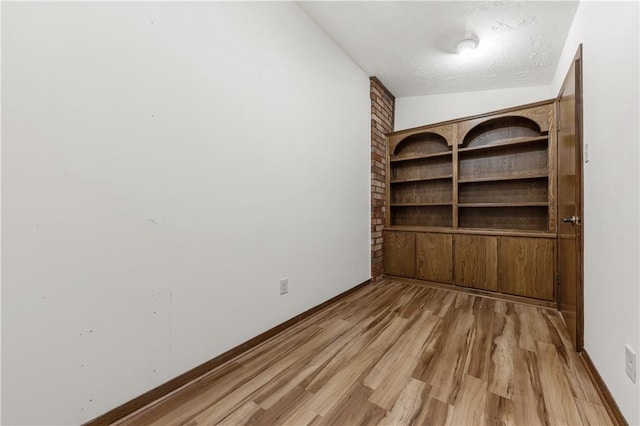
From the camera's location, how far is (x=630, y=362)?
41.8 inches

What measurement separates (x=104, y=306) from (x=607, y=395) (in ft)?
7.66

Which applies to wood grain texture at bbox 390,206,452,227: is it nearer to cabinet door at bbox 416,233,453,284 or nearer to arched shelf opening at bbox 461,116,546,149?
cabinet door at bbox 416,233,453,284

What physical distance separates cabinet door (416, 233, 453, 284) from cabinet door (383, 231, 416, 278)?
0.24 ft

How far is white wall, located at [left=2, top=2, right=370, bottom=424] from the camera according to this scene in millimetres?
956

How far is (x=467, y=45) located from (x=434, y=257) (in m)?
2.21

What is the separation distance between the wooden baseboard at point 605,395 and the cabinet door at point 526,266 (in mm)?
1127

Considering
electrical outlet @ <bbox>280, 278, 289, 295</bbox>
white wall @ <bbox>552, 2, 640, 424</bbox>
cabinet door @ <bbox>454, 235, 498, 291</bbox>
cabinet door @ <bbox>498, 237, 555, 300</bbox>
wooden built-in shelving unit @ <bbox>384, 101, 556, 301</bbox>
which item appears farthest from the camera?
cabinet door @ <bbox>454, 235, 498, 291</bbox>

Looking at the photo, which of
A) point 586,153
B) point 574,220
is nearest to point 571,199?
point 574,220

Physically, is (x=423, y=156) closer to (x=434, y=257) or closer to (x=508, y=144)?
(x=508, y=144)

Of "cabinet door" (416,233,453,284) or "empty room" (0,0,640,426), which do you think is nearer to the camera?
"empty room" (0,0,640,426)

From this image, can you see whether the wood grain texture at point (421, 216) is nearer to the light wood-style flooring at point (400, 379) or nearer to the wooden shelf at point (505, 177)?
the wooden shelf at point (505, 177)

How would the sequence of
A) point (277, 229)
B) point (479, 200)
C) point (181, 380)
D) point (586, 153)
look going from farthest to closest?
point (479, 200), point (277, 229), point (586, 153), point (181, 380)

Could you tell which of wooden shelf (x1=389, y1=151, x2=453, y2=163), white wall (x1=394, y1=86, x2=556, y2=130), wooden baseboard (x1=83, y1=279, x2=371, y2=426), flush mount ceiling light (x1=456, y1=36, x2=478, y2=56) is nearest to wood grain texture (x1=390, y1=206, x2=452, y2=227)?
wooden shelf (x1=389, y1=151, x2=453, y2=163)

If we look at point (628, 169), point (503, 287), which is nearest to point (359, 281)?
point (503, 287)
